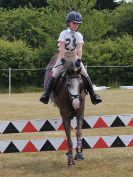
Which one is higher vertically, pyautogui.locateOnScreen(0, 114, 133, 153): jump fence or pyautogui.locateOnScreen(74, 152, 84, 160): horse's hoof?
pyautogui.locateOnScreen(0, 114, 133, 153): jump fence

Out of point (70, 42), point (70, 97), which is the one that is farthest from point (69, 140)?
point (70, 42)

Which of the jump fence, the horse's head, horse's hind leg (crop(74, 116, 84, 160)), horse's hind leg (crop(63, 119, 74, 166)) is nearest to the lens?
the horse's head

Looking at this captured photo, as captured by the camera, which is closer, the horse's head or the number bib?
the horse's head

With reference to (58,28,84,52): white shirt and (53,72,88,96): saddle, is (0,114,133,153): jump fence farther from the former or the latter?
(58,28,84,52): white shirt

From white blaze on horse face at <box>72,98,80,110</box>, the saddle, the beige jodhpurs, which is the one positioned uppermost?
the beige jodhpurs

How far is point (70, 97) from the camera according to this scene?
26.1ft

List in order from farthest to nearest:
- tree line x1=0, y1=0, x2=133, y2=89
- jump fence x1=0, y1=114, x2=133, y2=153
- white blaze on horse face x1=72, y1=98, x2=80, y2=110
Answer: tree line x1=0, y1=0, x2=133, y2=89 < jump fence x1=0, y1=114, x2=133, y2=153 < white blaze on horse face x1=72, y1=98, x2=80, y2=110

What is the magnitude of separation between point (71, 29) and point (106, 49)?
28.6 m

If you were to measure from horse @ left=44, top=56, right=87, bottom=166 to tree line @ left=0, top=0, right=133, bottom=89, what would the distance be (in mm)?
23974

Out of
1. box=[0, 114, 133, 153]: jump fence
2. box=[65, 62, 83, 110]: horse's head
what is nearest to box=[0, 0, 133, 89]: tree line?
box=[0, 114, 133, 153]: jump fence

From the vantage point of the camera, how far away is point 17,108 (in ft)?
62.8

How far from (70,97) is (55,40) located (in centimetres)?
3283

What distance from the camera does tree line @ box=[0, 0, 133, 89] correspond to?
33.7 metres

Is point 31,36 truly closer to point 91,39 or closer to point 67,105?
point 91,39
